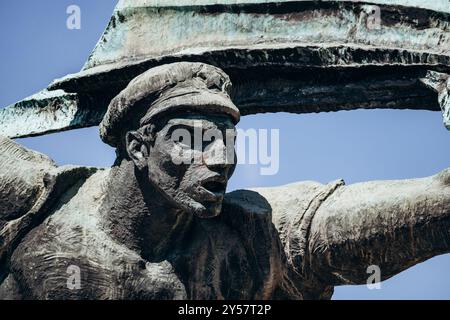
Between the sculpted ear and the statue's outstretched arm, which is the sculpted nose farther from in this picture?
the statue's outstretched arm

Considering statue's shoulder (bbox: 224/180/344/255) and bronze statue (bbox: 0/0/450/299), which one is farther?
statue's shoulder (bbox: 224/180/344/255)

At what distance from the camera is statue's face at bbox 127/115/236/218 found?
14.5 metres

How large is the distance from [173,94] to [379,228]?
52.5 inches

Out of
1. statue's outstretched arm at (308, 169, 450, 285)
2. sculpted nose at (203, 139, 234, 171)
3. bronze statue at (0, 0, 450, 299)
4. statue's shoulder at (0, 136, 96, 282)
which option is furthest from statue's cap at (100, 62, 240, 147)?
statue's outstretched arm at (308, 169, 450, 285)

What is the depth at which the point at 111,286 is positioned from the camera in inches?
580

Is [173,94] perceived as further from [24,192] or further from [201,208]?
[24,192]

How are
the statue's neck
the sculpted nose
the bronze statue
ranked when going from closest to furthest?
the sculpted nose, the bronze statue, the statue's neck

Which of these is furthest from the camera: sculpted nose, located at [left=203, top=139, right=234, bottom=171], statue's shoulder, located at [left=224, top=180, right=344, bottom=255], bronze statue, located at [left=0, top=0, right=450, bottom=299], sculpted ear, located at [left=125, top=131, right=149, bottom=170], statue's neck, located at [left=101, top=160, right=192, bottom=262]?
statue's shoulder, located at [left=224, top=180, right=344, bottom=255]

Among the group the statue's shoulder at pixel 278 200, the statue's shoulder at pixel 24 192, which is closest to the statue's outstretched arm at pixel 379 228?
the statue's shoulder at pixel 278 200

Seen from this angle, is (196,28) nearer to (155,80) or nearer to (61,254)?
(155,80)

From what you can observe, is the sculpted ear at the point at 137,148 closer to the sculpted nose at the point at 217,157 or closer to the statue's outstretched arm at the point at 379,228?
the sculpted nose at the point at 217,157

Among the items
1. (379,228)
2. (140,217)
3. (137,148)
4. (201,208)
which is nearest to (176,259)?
(140,217)

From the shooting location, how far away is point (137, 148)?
14.9 metres

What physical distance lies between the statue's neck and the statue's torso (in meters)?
0.06
